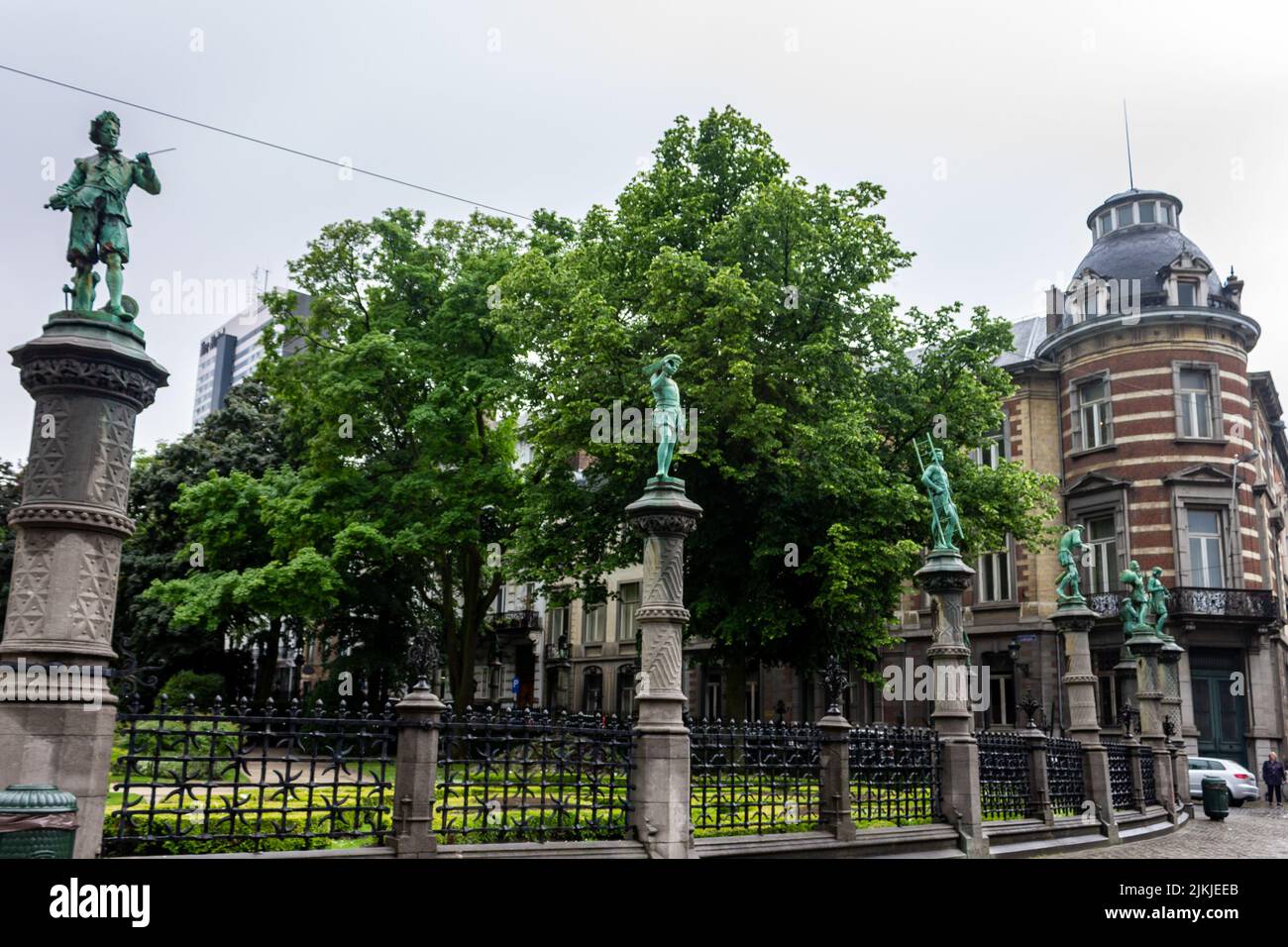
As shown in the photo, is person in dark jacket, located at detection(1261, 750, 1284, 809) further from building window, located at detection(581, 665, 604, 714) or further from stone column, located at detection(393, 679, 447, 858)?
stone column, located at detection(393, 679, 447, 858)

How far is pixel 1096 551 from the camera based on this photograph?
1377 inches

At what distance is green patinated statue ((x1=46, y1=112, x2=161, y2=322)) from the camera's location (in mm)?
8289

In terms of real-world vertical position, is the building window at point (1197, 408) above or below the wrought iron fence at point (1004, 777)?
above

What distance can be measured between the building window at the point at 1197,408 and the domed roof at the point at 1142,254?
3.35 m

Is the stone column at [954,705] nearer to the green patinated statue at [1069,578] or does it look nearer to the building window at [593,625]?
the green patinated statue at [1069,578]

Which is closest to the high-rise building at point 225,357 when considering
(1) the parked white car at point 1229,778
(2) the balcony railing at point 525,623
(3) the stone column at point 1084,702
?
(2) the balcony railing at point 525,623

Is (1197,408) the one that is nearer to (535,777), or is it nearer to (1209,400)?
(1209,400)

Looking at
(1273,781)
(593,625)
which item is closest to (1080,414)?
(1273,781)

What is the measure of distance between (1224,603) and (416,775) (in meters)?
29.8

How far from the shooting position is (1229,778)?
2861 centimetres

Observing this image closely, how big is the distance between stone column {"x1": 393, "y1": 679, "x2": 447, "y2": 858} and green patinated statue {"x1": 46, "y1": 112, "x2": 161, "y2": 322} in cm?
405

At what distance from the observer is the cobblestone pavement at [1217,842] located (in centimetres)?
1647

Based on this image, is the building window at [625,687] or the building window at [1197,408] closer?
the building window at [1197,408]
